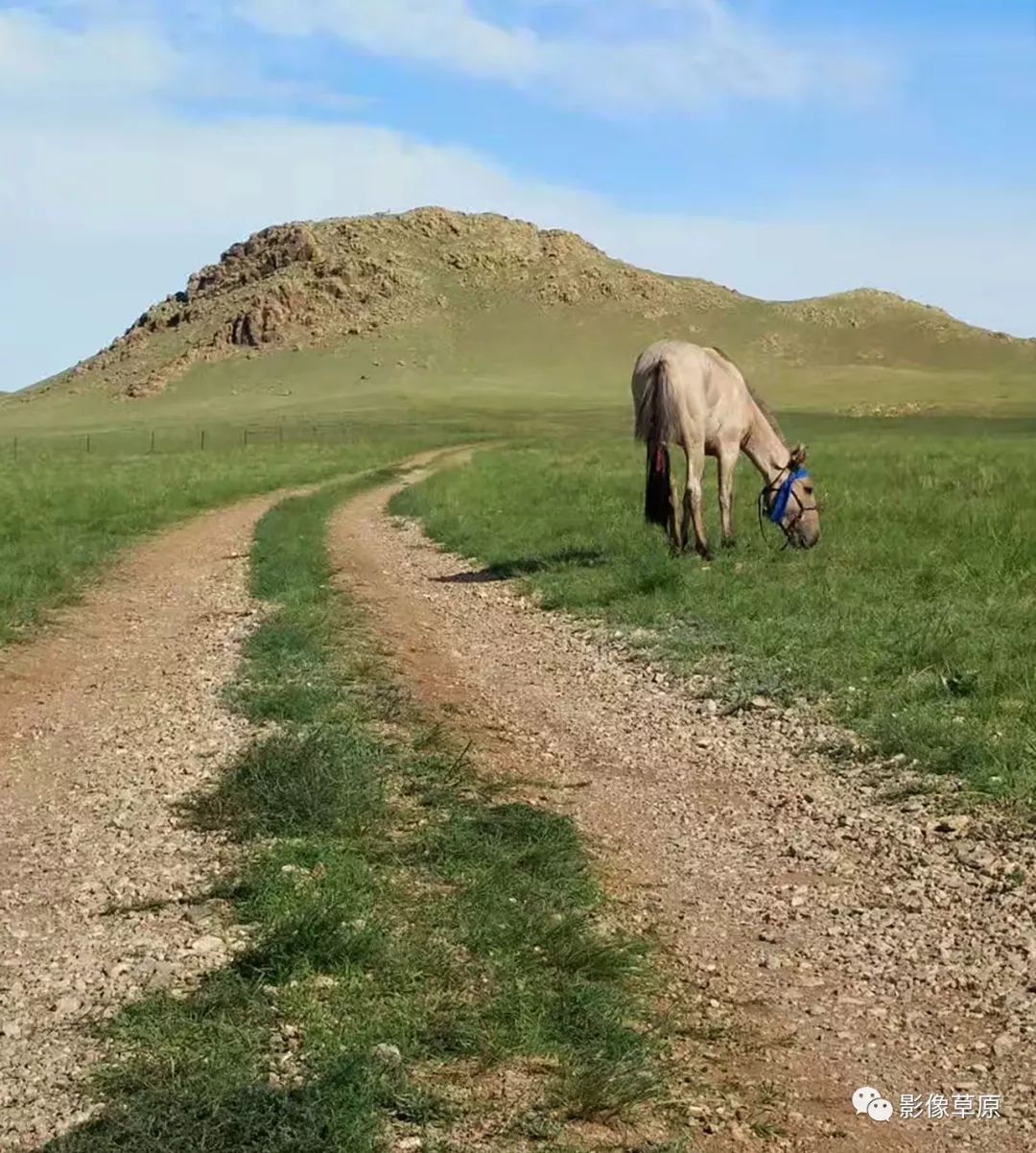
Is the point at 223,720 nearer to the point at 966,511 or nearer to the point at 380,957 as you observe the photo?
the point at 380,957

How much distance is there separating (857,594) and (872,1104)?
9566mm

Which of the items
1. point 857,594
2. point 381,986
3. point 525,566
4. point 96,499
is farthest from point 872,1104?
point 96,499

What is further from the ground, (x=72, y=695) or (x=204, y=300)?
(x=204, y=300)

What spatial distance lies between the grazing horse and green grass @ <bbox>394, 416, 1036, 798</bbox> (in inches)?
21.5

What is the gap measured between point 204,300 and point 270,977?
199591 millimetres

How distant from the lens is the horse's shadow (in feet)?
56.0

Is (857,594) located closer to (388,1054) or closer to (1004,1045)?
(1004,1045)

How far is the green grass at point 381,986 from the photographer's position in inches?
152

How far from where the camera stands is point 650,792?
762cm

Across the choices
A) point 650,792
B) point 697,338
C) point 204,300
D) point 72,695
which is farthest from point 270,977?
point 204,300

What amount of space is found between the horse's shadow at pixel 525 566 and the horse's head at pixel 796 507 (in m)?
2.47

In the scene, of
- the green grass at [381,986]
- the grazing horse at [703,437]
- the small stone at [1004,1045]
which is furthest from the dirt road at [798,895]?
the grazing horse at [703,437]

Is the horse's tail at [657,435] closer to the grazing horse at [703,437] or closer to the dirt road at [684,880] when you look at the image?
the grazing horse at [703,437]

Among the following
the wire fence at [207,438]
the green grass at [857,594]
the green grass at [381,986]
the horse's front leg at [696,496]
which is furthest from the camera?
the wire fence at [207,438]
